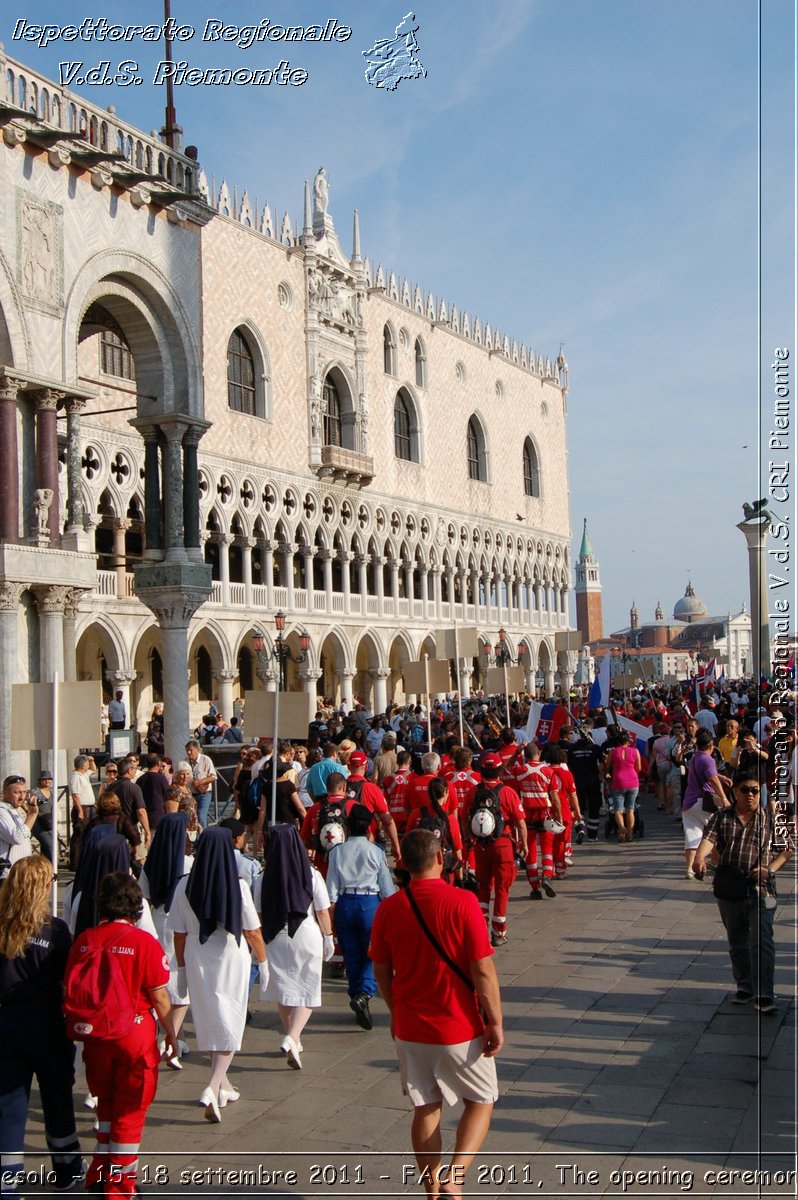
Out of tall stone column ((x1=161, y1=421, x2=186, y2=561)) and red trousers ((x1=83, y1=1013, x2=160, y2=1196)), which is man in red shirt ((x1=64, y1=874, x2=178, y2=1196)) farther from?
tall stone column ((x1=161, y1=421, x2=186, y2=561))

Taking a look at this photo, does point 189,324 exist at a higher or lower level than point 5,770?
higher

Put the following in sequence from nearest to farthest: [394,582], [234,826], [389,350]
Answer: [234,826] → [394,582] → [389,350]

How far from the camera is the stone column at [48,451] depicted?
1296 centimetres

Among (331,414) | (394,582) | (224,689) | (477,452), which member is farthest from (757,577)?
(477,452)

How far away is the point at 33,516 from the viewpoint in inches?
507

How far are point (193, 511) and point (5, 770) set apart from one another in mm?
5178

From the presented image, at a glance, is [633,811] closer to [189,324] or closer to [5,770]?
[5,770]

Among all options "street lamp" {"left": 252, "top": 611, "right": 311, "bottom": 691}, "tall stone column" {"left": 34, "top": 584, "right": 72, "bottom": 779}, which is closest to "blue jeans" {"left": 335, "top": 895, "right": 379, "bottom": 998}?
"tall stone column" {"left": 34, "top": 584, "right": 72, "bottom": 779}

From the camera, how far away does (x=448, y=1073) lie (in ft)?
13.5

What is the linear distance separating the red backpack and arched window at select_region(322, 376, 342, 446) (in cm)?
3393

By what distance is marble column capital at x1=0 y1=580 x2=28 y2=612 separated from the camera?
40.5 ft

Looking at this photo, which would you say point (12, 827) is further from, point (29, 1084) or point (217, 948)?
point (29, 1084)

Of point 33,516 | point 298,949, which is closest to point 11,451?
point 33,516

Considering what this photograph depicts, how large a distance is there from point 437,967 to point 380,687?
35523 millimetres
